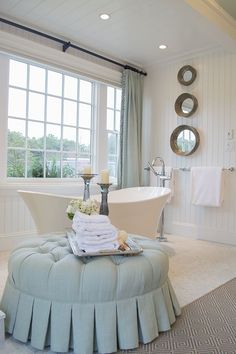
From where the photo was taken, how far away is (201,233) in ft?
14.7

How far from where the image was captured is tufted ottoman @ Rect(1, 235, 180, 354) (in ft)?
5.22

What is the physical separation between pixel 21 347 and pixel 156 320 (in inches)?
29.2

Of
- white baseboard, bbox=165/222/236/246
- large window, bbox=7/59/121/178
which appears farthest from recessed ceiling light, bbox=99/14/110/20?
white baseboard, bbox=165/222/236/246

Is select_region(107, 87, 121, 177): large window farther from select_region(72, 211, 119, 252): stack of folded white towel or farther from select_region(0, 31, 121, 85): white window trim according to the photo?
select_region(72, 211, 119, 252): stack of folded white towel

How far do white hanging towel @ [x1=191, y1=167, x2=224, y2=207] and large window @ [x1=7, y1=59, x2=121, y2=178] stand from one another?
1.30 m

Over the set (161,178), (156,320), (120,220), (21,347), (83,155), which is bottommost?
(21,347)

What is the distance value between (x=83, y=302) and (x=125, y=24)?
3189mm

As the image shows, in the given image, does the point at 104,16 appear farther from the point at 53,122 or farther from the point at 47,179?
the point at 47,179

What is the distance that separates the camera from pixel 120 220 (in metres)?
3.15

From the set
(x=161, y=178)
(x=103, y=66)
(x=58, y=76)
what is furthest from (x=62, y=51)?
(x=161, y=178)

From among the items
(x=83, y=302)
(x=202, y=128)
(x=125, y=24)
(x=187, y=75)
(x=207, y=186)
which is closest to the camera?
(x=83, y=302)

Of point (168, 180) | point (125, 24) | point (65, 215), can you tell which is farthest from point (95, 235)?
point (168, 180)

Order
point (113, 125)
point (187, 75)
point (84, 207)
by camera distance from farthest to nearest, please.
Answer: point (113, 125) → point (187, 75) → point (84, 207)

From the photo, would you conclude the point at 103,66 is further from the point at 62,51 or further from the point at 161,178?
the point at 161,178
